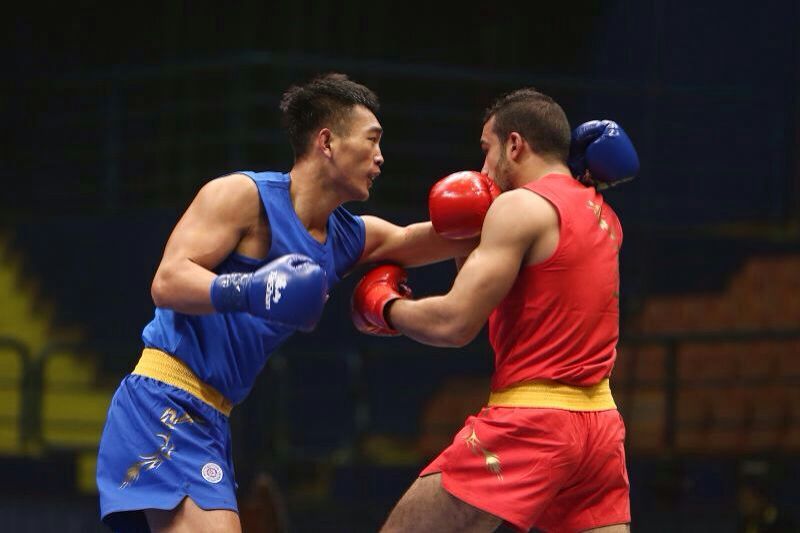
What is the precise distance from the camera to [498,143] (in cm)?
415

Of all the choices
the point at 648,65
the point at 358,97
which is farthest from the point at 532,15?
the point at 358,97

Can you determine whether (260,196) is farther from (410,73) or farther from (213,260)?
(410,73)

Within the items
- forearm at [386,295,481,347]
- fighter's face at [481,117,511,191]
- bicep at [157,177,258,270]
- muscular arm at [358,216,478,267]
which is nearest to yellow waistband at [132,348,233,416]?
bicep at [157,177,258,270]

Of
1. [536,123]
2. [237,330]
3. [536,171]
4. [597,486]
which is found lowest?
[597,486]

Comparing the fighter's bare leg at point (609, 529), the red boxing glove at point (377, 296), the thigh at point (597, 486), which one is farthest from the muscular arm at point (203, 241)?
the fighter's bare leg at point (609, 529)

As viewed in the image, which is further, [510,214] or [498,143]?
[498,143]

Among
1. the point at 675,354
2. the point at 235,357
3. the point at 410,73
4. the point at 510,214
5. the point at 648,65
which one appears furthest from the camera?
the point at 648,65

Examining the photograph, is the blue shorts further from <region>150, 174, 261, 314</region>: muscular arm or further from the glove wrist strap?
the glove wrist strap

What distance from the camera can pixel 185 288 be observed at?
3879mm

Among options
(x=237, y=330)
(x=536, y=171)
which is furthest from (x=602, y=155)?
(x=237, y=330)

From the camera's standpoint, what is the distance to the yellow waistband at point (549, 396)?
3.96 meters

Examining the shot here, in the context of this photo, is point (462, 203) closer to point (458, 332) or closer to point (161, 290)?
point (458, 332)

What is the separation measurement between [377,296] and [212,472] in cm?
70

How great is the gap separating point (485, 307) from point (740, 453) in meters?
4.82
